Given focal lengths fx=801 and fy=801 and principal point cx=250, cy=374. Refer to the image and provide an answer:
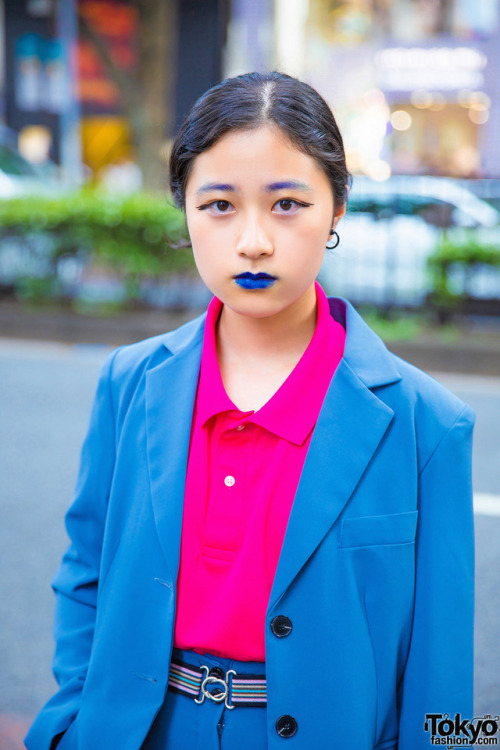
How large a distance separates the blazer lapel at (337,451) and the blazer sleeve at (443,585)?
121mm

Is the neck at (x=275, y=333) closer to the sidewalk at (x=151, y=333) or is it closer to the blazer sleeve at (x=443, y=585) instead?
the blazer sleeve at (x=443, y=585)

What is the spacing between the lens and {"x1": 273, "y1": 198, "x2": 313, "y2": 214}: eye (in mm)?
1323

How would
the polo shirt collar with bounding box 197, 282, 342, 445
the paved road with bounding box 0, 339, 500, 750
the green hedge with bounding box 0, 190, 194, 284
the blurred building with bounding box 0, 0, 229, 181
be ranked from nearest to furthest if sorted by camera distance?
1. the polo shirt collar with bounding box 197, 282, 342, 445
2. the paved road with bounding box 0, 339, 500, 750
3. the green hedge with bounding box 0, 190, 194, 284
4. the blurred building with bounding box 0, 0, 229, 181

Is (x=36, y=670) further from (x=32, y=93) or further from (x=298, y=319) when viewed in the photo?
(x=32, y=93)

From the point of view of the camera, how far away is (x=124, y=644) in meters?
1.47

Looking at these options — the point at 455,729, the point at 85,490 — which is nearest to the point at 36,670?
the point at 85,490

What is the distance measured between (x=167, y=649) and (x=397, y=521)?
0.46 meters

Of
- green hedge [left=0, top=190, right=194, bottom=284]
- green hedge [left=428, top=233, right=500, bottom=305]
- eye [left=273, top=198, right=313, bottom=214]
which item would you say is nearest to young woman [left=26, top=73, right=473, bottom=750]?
eye [left=273, top=198, right=313, bottom=214]

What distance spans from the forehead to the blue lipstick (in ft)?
0.49

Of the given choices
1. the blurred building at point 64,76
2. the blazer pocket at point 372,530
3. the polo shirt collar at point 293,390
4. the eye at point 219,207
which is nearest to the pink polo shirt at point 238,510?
the polo shirt collar at point 293,390

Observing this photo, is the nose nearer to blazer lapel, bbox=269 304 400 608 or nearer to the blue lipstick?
the blue lipstick

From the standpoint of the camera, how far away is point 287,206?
4.36 ft

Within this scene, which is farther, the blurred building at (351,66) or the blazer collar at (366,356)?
the blurred building at (351,66)

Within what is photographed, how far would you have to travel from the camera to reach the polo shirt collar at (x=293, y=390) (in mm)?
1410
